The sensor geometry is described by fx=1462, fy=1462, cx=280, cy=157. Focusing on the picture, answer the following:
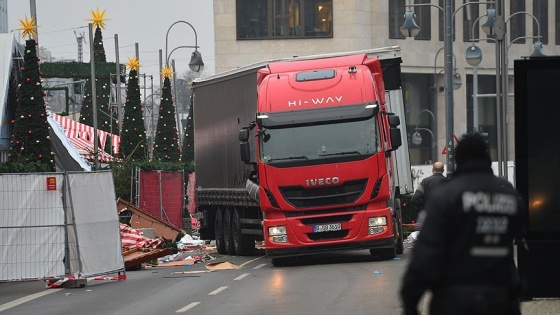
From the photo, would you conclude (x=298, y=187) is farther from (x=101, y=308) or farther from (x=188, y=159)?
(x=188, y=159)

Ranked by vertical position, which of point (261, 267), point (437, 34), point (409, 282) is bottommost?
point (261, 267)

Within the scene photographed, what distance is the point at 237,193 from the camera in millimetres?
28891

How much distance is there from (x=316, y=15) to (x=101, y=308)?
67822mm

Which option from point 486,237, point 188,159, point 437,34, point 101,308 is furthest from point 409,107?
point 486,237

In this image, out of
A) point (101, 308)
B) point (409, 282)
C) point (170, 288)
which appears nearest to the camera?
point (409, 282)

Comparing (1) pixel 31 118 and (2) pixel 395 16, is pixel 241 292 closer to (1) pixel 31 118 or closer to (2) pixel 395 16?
(1) pixel 31 118

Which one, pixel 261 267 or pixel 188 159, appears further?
pixel 188 159

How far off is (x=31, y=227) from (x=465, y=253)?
16.4 meters

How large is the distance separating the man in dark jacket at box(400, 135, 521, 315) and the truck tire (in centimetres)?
2212

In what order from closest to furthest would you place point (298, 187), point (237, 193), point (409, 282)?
point (409, 282) < point (298, 187) < point (237, 193)

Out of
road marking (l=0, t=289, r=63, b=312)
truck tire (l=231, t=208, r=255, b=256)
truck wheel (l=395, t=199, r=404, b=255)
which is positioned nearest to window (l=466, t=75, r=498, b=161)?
truck tire (l=231, t=208, r=255, b=256)

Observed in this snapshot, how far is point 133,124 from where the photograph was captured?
6078 cm

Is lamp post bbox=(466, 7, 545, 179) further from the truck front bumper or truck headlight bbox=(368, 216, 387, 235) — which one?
the truck front bumper

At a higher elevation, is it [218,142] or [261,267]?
[218,142]
